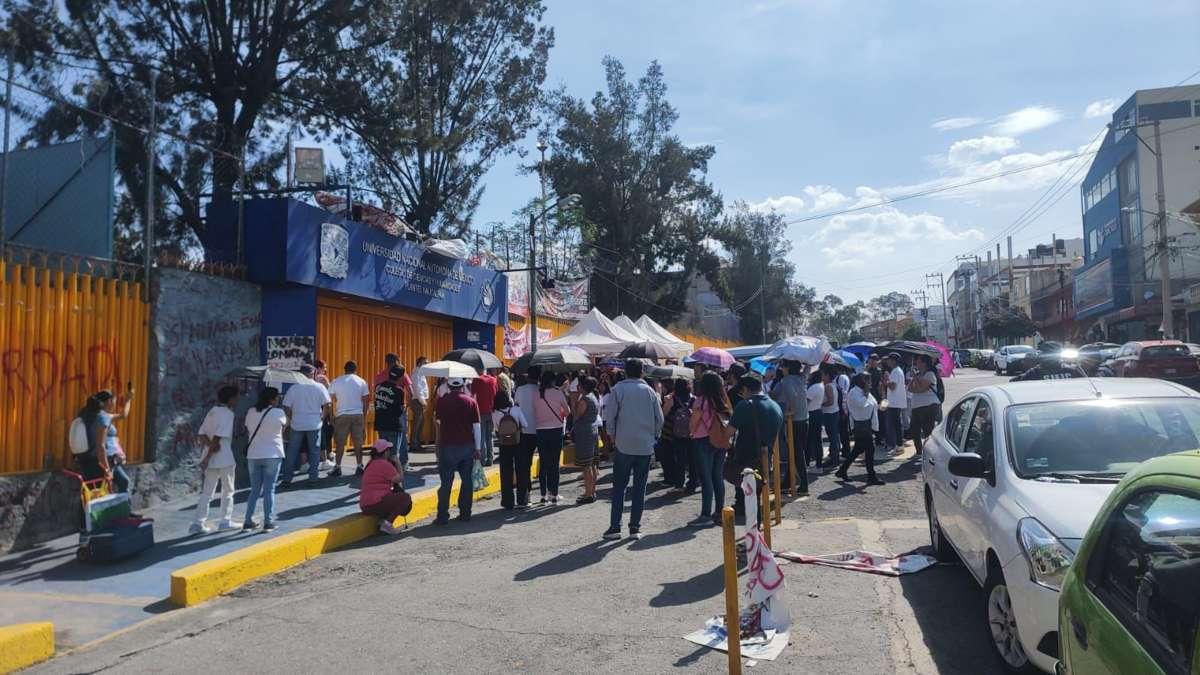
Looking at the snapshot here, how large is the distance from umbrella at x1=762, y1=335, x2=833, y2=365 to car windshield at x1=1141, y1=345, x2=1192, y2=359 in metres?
12.4

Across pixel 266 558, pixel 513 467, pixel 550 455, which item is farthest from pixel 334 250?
pixel 266 558

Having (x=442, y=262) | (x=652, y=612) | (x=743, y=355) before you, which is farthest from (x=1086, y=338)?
(x=652, y=612)

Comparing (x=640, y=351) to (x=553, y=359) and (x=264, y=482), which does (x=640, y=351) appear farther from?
(x=264, y=482)

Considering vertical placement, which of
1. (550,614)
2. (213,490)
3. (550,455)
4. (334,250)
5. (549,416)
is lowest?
(550,614)

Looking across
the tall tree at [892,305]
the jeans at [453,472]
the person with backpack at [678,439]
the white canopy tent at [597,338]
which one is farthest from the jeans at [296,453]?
the tall tree at [892,305]

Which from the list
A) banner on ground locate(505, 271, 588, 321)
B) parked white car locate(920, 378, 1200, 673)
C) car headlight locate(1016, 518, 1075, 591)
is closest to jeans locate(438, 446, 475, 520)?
parked white car locate(920, 378, 1200, 673)

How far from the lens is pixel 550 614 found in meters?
5.89

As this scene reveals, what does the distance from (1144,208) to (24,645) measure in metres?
51.0

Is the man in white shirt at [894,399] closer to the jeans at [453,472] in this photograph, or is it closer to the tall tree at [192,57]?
the jeans at [453,472]

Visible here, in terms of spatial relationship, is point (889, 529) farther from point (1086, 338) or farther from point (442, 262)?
point (1086, 338)

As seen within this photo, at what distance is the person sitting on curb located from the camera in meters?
9.18

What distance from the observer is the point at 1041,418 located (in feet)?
17.5

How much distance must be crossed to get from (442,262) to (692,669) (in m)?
14.1

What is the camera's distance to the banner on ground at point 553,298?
2339 centimetres
